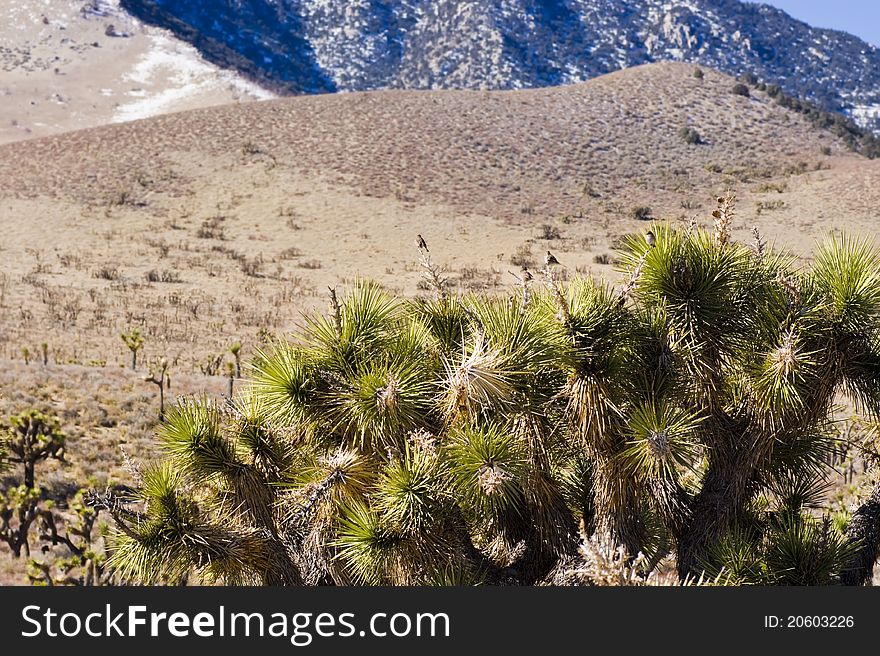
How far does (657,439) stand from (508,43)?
12367cm

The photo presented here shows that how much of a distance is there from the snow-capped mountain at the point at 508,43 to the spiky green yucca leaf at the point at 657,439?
346 ft

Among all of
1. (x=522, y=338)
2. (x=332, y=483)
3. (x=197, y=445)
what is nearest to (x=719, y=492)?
(x=522, y=338)

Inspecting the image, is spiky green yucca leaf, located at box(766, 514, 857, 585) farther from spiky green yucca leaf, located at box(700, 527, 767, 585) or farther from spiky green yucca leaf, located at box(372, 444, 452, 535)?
spiky green yucca leaf, located at box(372, 444, 452, 535)

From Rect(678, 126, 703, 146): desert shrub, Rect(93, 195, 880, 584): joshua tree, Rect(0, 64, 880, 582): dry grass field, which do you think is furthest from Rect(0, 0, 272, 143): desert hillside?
Rect(93, 195, 880, 584): joshua tree

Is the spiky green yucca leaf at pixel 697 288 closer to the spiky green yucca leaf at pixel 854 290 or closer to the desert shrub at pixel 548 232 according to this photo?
the spiky green yucca leaf at pixel 854 290

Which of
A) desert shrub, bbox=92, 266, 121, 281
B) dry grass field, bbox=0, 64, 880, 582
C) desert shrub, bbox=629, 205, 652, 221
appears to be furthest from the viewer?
desert shrub, bbox=629, 205, 652, 221

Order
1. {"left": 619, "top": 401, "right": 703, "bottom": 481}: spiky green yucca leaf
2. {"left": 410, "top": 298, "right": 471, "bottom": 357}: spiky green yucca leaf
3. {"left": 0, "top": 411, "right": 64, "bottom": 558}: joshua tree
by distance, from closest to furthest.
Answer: {"left": 619, "top": 401, "right": 703, "bottom": 481}: spiky green yucca leaf
{"left": 410, "top": 298, "right": 471, "bottom": 357}: spiky green yucca leaf
{"left": 0, "top": 411, "right": 64, "bottom": 558}: joshua tree

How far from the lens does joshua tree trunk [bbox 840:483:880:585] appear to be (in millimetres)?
6289

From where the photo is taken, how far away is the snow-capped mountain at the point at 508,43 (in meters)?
114

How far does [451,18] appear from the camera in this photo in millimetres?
131375

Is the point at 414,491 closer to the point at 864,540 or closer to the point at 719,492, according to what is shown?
the point at 719,492

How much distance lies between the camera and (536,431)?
5781 millimetres

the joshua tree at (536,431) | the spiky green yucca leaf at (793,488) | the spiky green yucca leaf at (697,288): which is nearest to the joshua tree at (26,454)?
the joshua tree at (536,431)

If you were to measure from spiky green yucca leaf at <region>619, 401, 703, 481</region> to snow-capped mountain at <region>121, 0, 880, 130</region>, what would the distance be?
105 metres
